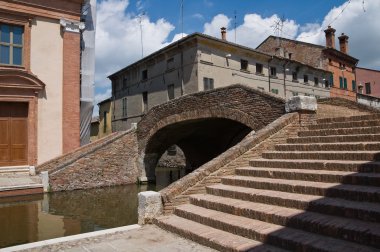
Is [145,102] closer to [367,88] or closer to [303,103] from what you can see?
[303,103]

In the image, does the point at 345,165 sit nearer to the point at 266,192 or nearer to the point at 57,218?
the point at 266,192

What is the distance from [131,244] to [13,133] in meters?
11.7

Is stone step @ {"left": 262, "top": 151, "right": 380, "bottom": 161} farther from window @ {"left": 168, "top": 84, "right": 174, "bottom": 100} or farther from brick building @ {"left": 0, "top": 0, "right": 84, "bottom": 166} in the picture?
window @ {"left": 168, "top": 84, "right": 174, "bottom": 100}

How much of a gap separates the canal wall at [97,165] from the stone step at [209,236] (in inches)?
354

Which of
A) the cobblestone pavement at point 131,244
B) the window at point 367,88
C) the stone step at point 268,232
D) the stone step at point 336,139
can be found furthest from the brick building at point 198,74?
the cobblestone pavement at point 131,244

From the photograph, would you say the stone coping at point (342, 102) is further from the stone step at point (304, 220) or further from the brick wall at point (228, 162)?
the stone step at point (304, 220)

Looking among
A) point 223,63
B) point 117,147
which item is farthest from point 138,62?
point 117,147

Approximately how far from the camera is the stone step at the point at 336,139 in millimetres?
6405

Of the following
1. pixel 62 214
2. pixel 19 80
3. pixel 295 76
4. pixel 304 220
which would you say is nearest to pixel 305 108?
pixel 304 220

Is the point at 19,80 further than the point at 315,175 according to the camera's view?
Yes

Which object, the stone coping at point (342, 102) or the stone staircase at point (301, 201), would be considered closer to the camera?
the stone staircase at point (301, 201)

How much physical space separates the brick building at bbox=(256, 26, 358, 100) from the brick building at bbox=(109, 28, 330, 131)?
151cm

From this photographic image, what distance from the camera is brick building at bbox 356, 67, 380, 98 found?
135 ft

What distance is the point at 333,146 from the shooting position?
21.5 feet
